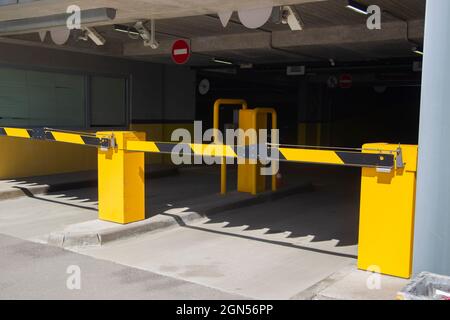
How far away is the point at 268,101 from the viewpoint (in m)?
20.2

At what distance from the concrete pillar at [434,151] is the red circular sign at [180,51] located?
6.46 m

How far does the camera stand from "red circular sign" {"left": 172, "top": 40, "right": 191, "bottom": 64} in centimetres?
954

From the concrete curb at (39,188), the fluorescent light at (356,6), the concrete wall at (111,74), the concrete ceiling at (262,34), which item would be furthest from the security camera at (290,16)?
the concrete wall at (111,74)

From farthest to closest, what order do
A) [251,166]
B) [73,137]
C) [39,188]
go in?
1. [39,188]
2. [251,166]
3. [73,137]

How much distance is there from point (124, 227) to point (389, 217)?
3.24 metres

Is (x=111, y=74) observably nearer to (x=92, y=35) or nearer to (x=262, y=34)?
(x=92, y=35)

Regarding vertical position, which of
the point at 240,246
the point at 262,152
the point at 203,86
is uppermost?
the point at 203,86

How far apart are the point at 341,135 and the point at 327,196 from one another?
1369cm

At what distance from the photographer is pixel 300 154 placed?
15.1 ft

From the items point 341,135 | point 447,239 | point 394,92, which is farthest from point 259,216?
point 394,92

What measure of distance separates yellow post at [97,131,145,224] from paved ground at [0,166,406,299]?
0.41 metres

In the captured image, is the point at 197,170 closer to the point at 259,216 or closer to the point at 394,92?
the point at 259,216

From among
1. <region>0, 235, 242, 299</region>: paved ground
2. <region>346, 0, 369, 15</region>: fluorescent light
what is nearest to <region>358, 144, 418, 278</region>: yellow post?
<region>0, 235, 242, 299</region>: paved ground

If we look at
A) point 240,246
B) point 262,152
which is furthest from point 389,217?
point 240,246
